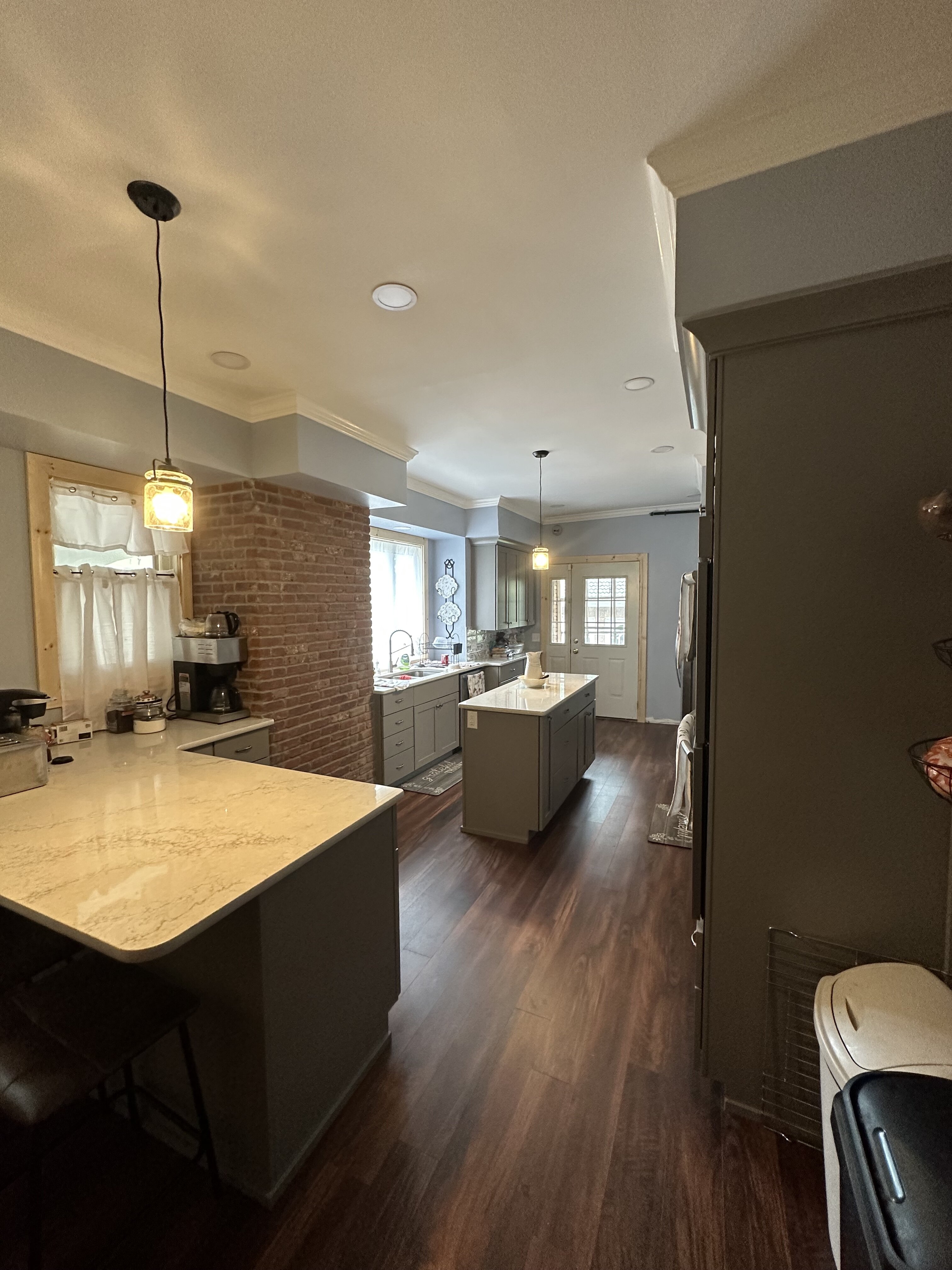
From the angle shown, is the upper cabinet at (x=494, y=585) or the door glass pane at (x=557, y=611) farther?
the door glass pane at (x=557, y=611)

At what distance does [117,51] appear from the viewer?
41.4 inches

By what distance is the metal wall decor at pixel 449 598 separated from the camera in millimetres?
5652

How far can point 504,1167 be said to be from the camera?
134 centimetres

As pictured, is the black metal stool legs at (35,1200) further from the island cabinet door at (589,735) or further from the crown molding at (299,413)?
the island cabinet door at (589,735)

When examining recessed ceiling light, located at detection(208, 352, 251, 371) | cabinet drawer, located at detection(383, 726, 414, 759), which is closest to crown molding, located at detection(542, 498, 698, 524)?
cabinet drawer, located at detection(383, 726, 414, 759)

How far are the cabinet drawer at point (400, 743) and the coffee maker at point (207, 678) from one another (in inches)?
50.6

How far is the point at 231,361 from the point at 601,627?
5219 millimetres

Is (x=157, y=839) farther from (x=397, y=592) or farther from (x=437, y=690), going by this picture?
(x=397, y=592)

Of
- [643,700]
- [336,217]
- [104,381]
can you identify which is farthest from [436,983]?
[643,700]

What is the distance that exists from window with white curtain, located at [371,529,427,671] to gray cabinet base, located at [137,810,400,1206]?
130 inches

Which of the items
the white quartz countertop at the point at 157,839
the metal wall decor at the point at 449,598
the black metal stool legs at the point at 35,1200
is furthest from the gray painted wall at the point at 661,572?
the black metal stool legs at the point at 35,1200

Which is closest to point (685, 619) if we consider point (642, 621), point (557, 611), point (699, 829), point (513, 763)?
point (513, 763)

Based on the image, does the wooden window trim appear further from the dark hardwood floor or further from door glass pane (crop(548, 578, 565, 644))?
door glass pane (crop(548, 578, 565, 644))

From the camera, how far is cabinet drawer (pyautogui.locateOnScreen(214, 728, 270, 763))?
105 inches
